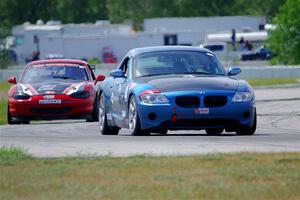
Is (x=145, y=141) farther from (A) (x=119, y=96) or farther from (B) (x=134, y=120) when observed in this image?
(A) (x=119, y=96)

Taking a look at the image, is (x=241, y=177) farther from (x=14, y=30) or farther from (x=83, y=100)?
(x=14, y=30)

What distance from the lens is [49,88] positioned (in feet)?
83.3

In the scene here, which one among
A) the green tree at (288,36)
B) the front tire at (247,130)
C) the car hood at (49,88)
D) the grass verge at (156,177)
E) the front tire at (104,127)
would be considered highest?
the grass verge at (156,177)

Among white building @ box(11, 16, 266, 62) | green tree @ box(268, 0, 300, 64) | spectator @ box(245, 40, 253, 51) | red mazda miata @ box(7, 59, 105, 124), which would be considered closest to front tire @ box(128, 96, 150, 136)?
red mazda miata @ box(7, 59, 105, 124)

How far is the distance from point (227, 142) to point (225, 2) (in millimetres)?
98718

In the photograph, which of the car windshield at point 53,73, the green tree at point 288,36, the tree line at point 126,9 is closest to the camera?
the car windshield at point 53,73

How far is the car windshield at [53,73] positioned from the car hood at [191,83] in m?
8.05

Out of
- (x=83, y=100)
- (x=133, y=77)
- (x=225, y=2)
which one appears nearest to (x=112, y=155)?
(x=133, y=77)

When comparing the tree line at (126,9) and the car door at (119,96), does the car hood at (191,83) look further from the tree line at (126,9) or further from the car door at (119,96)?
the tree line at (126,9)

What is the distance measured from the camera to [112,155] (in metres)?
14.4

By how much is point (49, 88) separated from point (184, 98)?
26.7 ft

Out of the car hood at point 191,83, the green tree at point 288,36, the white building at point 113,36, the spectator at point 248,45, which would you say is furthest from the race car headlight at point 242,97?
the spectator at point 248,45

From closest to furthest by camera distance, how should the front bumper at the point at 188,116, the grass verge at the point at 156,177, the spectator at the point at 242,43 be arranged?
1. the grass verge at the point at 156,177
2. the front bumper at the point at 188,116
3. the spectator at the point at 242,43

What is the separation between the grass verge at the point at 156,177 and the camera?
11.1m
